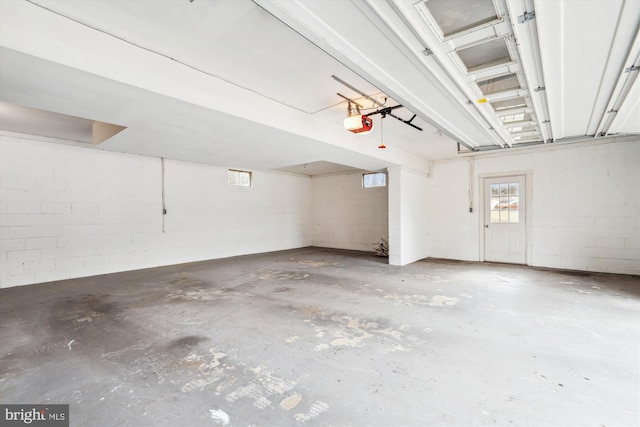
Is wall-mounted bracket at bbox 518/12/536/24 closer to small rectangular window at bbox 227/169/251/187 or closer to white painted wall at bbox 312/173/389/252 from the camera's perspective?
white painted wall at bbox 312/173/389/252

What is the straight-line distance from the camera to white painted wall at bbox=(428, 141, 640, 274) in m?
4.99

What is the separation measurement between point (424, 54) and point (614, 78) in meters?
1.95

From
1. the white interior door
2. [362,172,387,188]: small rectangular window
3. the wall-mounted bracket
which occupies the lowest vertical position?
the white interior door

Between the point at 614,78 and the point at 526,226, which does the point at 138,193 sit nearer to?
the point at 614,78

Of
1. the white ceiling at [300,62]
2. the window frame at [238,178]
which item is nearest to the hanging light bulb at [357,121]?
the white ceiling at [300,62]

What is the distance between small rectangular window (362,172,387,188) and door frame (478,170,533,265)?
271 centimetres

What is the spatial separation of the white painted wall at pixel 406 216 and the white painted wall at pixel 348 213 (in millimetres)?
1598

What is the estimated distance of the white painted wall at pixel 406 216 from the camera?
6.18m

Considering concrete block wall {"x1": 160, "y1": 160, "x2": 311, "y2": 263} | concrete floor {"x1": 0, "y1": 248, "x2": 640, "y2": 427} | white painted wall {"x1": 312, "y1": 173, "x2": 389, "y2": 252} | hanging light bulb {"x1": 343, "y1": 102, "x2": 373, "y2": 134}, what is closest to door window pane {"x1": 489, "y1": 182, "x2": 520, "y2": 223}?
concrete floor {"x1": 0, "y1": 248, "x2": 640, "y2": 427}

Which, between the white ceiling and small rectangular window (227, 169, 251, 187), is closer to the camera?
the white ceiling

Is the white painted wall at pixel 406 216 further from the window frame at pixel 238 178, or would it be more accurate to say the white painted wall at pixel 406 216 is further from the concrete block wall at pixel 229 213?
the window frame at pixel 238 178

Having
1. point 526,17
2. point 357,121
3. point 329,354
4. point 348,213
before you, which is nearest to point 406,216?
point 348,213

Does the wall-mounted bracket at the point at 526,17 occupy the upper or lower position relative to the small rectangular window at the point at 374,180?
upper

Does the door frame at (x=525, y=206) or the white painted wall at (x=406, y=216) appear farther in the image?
the white painted wall at (x=406, y=216)
